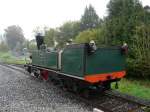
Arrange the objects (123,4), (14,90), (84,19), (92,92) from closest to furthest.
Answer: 1. (92,92)
2. (14,90)
3. (123,4)
4. (84,19)

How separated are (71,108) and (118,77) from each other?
2600 mm

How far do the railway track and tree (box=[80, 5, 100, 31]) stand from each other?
156 feet

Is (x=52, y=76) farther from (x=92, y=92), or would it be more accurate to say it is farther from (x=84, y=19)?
(x=84, y=19)

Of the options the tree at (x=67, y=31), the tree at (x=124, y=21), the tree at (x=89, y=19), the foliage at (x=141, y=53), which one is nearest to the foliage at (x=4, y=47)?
the tree at (x=67, y=31)

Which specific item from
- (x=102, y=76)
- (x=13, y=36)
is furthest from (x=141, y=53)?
(x=13, y=36)

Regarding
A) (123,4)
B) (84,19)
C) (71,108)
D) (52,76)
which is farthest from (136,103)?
(84,19)

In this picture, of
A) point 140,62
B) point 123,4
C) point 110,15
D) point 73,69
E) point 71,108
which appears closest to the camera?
point 71,108

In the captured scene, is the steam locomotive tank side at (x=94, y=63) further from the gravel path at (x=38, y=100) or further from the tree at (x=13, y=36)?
the tree at (x=13, y=36)

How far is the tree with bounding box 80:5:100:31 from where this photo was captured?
5880 centimetres

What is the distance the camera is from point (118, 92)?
36.1 ft

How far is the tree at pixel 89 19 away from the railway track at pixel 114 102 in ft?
156

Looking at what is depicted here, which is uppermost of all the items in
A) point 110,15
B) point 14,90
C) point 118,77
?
point 110,15

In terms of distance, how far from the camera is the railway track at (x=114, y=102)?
28.0 feet

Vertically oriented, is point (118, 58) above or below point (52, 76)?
above
